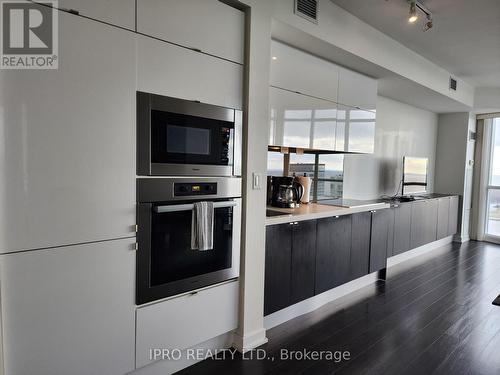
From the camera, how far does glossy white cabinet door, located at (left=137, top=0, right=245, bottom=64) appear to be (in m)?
1.90

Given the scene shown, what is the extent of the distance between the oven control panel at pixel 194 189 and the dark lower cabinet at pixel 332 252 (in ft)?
4.05

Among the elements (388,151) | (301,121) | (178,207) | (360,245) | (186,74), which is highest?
(186,74)

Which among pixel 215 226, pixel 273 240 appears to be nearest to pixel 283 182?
pixel 273 240

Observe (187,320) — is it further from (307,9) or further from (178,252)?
(307,9)

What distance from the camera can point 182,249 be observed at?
214 centimetres

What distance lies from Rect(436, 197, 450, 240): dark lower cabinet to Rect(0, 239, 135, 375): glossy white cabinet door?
16.9ft

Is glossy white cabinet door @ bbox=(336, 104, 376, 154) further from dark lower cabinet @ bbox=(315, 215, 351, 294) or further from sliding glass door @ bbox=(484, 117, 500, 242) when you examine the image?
sliding glass door @ bbox=(484, 117, 500, 242)

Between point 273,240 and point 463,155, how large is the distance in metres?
5.21

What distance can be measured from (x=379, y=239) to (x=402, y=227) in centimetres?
75

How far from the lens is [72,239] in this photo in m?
1.67

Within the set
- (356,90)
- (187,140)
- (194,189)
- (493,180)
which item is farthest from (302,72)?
(493,180)

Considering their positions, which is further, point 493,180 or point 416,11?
point 493,180

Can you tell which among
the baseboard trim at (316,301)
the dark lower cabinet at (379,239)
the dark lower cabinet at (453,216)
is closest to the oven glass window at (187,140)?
the baseboard trim at (316,301)

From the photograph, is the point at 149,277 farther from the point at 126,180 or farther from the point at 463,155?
the point at 463,155
